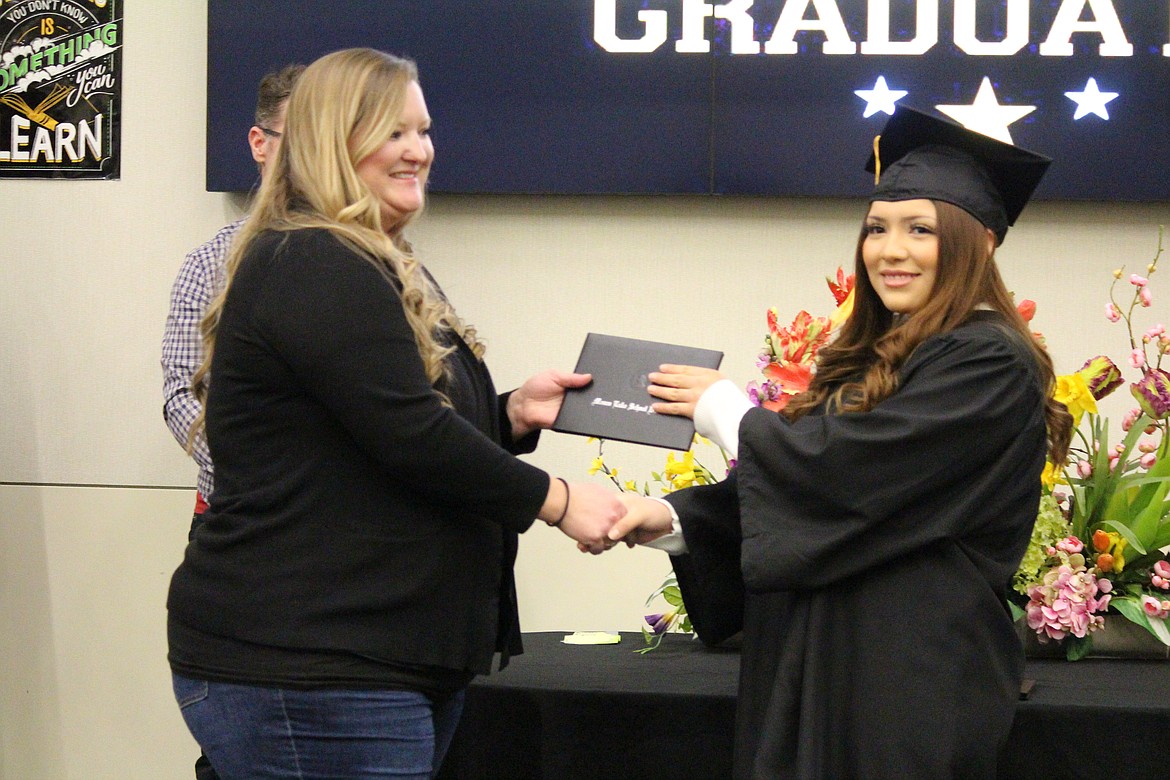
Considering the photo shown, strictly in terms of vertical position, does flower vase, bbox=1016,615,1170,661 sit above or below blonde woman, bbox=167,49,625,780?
below

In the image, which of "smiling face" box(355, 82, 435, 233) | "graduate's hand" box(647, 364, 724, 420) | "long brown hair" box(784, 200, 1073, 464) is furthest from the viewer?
"graduate's hand" box(647, 364, 724, 420)

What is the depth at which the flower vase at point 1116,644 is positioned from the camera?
7.02ft

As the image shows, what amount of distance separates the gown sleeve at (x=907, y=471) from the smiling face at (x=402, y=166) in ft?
1.87

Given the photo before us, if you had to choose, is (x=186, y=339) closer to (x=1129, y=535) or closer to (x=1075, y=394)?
(x=1075, y=394)

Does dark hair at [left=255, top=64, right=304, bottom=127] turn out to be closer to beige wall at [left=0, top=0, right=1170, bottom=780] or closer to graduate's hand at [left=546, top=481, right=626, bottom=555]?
beige wall at [left=0, top=0, right=1170, bottom=780]

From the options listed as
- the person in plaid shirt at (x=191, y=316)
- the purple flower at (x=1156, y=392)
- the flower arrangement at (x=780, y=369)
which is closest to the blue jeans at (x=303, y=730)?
the flower arrangement at (x=780, y=369)

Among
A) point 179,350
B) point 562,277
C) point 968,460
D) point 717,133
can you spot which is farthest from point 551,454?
point 968,460

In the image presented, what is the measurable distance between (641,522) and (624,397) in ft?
0.61

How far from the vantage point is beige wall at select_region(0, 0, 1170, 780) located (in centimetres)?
327

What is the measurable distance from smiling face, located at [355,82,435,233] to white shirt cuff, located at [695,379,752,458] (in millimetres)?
481

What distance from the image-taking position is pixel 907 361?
66.9 inches

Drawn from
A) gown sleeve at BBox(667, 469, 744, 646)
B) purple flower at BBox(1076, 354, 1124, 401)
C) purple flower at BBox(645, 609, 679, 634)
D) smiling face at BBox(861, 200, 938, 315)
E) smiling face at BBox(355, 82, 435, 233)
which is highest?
smiling face at BBox(355, 82, 435, 233)

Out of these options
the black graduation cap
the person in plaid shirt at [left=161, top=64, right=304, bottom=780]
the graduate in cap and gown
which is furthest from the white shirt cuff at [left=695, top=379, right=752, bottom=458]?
the person in plaid shirt at [left=161, top=64, right=304, bottom=780]

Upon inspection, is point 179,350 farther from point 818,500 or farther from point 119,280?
point 818,500
